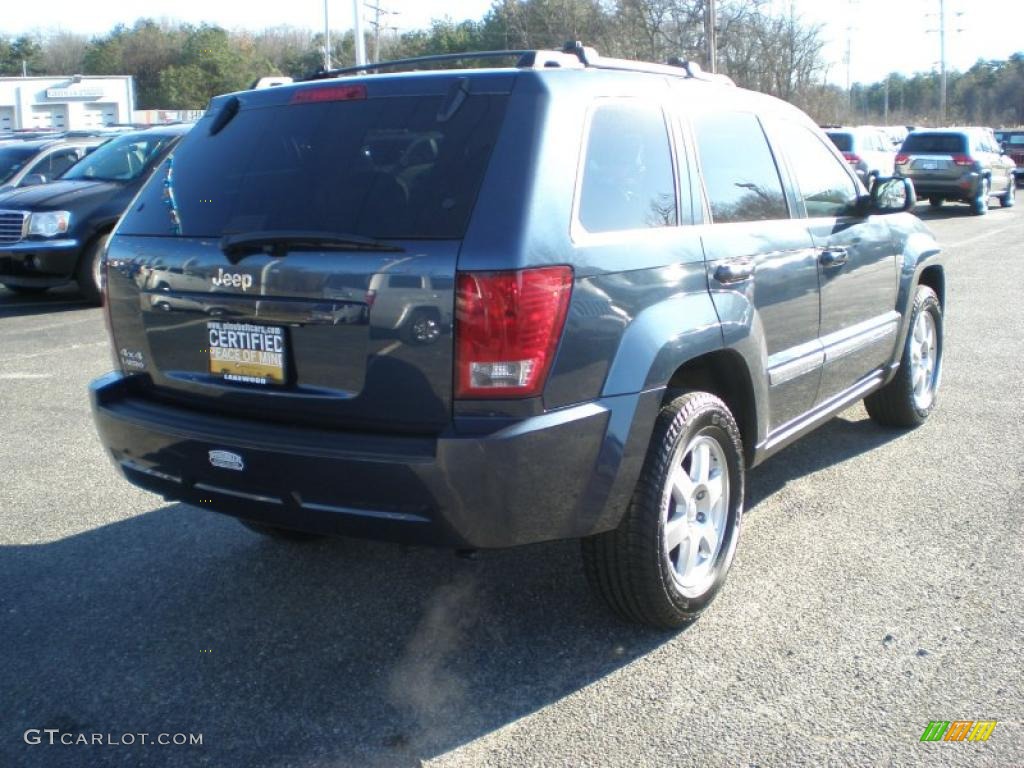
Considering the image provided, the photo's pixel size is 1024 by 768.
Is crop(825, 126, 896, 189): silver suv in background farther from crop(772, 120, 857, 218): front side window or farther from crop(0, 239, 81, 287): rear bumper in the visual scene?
crop(772, 120, 857, 218): front side window

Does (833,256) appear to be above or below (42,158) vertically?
below

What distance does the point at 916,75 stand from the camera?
9675 centimetres

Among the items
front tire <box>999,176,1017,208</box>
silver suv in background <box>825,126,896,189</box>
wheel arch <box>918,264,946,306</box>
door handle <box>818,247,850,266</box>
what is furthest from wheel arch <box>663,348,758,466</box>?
front tire <box>999,176,1017,208</box>

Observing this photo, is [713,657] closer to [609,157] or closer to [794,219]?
[609,157]

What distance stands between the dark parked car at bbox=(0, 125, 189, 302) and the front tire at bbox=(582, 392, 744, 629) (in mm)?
8843

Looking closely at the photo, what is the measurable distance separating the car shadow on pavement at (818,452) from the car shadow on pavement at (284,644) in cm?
127

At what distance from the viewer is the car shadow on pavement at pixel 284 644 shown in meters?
3.12

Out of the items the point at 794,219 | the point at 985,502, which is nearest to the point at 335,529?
the point at 794,219

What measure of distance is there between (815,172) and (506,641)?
2653mm

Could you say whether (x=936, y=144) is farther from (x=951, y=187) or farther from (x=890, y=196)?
(x=890, y=196)

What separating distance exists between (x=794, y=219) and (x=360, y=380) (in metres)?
2.25

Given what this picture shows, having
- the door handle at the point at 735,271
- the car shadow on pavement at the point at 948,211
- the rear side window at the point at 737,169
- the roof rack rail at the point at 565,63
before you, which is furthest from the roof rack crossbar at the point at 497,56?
the car shadow on pavement at the point at 948,211

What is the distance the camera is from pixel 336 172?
11.0ft

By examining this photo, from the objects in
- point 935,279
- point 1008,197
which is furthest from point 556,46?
point 935,279
